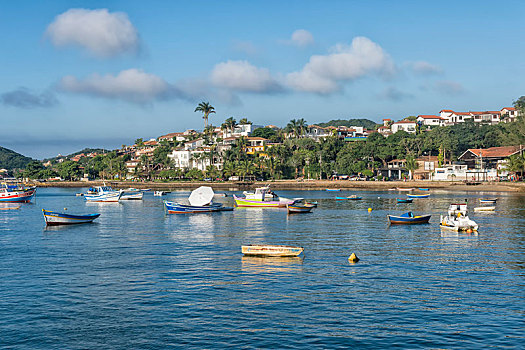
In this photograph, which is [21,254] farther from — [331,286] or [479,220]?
[479,220]

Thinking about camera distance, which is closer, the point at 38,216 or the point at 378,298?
the point at 378,298

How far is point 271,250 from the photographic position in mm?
41562

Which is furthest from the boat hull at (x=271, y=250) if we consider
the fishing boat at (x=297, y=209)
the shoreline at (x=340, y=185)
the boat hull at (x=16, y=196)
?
the shoreline at (x=340, y=185)

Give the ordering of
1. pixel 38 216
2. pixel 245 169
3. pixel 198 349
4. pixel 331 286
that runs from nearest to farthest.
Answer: pixel 198 349 < pixel 331 286 < pixel 38 216 < pixel 245 169

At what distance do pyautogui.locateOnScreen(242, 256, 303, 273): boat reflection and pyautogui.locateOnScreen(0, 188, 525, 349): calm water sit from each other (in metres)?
0.15

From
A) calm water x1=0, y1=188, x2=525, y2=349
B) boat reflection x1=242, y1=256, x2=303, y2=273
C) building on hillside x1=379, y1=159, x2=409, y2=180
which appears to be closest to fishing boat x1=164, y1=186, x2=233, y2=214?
calm water x1=0, y1=188, x2=525, y2=349

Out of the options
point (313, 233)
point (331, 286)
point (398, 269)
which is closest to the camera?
point (331, 286)

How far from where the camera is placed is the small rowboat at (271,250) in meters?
41.2

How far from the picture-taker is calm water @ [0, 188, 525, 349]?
76.6ft

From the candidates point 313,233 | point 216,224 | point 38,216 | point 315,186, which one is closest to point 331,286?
point 313,233

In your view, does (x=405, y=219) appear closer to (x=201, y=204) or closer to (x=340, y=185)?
(x=201, y=204)

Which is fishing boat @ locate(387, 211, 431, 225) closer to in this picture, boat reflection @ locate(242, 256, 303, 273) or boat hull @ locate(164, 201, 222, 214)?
boat reflection @ locate(242, 256, 303, 273)

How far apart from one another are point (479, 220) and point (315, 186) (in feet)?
335

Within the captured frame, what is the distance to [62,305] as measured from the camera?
92.7ft
